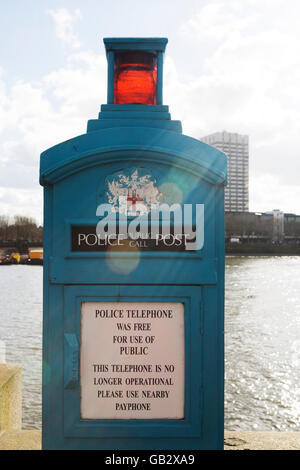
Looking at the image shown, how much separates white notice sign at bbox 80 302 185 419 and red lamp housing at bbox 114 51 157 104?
3.34ft

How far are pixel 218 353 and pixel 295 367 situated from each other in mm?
9881

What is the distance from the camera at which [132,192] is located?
208cm

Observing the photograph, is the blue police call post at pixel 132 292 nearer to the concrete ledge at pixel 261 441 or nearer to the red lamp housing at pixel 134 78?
the red lamp housing at pixel 134 78

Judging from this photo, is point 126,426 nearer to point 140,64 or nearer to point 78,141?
point 78,141

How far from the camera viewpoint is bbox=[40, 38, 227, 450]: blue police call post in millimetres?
2051

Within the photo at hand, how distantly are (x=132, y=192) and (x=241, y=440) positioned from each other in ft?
7.37

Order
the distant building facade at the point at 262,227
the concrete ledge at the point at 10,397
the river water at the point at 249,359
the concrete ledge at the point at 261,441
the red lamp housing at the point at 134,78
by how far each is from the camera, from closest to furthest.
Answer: the red lamp housing at the point at 134,78
the concrete ledge at the point at 261,441
the concrete ledge at the point at 10,397
the river water at the point at 249,359
the distant building facade at the point at 262,227

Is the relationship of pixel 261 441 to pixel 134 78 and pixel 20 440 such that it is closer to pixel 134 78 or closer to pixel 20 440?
pixel 20 440

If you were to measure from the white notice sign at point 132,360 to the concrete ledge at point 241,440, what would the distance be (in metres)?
1.37

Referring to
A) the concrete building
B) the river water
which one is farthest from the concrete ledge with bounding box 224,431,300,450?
the concrete building

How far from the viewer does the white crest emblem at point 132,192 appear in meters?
2.08

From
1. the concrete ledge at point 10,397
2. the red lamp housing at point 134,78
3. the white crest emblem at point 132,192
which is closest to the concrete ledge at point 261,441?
the concrete ledge at point 10,397

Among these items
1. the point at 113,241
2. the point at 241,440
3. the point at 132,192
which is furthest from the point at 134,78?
the point at 241,440

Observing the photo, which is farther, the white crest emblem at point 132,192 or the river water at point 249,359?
the river water at point 249,359
